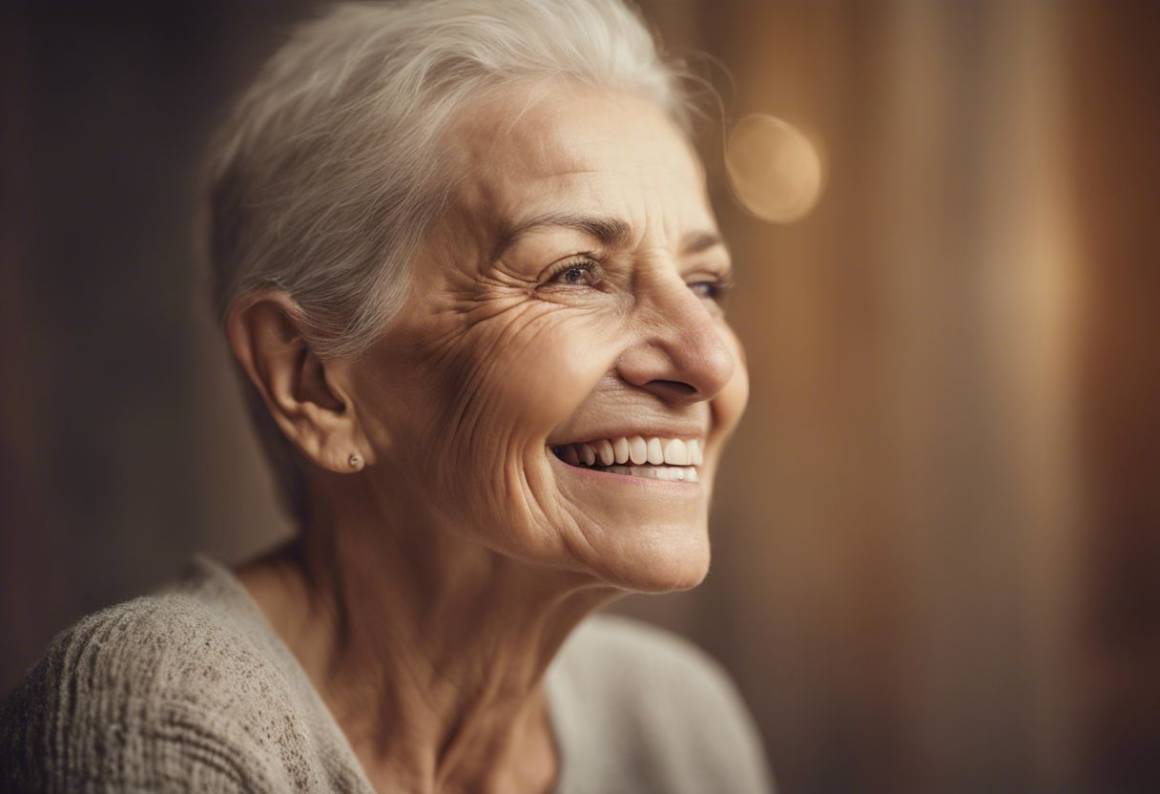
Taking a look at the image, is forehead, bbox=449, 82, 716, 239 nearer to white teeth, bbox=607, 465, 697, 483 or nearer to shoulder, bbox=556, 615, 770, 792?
white teeth, bbox=607, 465, 697, 483

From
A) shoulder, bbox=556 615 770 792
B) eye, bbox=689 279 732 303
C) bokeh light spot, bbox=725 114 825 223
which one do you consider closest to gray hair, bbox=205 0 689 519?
eye, bbox=689 279 732 303

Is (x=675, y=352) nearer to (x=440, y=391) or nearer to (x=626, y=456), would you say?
(x=626, y=456)

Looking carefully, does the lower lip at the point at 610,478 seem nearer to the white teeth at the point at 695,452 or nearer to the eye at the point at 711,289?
the white teeth at the point at 695,452

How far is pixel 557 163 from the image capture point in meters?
1.12

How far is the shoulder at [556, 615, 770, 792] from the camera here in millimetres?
1615

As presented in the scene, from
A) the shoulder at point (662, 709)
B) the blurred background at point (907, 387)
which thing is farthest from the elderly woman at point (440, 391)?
the blurred background at point (907, 387)

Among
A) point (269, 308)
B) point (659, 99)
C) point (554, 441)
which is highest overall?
point (659, 99)

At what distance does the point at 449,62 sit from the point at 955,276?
1.50 metres

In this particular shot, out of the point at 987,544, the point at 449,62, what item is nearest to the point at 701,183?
the point at 449,62

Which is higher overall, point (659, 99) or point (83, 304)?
point (659, 99)

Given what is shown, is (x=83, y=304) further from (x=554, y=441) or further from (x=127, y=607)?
(x=554, y=441)

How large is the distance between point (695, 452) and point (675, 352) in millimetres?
156

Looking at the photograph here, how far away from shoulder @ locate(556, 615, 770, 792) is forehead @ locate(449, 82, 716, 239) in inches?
33.4

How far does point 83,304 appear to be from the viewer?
2.04 m
